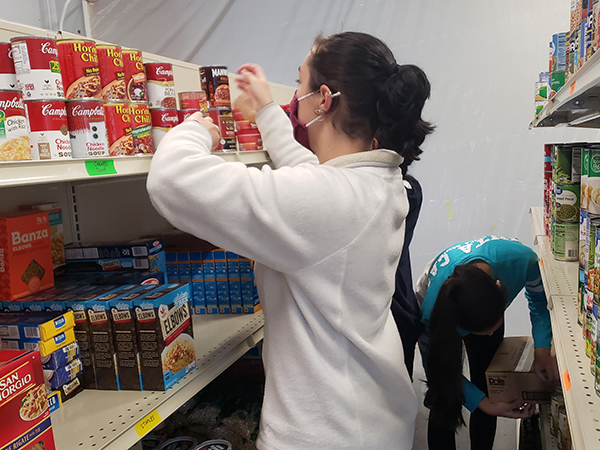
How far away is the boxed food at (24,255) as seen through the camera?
145 centimetres

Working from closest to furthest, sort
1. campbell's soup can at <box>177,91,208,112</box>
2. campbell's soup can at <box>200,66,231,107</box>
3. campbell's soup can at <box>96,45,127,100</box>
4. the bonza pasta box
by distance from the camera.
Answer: the bonza pasta box
campbell's soup can at <box>96,45,127,100</box>
campbell's soup can at <box>177,91,208,112</box>
campbell's soup can at <box>200,66,231,107</box>

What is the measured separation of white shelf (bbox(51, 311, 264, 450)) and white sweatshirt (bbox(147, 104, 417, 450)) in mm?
291

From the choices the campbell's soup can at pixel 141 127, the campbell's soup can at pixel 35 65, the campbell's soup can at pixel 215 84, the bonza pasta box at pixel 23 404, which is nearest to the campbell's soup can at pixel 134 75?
the campbell's soup can at pixel 141 127

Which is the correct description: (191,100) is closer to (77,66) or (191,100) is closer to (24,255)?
(77,66)

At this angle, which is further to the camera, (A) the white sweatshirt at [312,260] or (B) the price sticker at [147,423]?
(B) the price sticker at [147,423]

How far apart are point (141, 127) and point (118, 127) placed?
84 mm

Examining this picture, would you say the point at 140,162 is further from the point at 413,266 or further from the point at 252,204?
the point at 413,266

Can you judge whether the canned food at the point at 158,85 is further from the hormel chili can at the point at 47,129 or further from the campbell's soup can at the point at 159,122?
the hormel chili can at the point at 47,129

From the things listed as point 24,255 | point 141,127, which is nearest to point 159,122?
point 141,127

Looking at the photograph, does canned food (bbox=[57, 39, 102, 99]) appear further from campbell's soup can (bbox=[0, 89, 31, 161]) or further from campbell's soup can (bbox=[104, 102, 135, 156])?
campbell's soup can (bbox=[0, 89, 31, 161])

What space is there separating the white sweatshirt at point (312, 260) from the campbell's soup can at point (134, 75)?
215 mm

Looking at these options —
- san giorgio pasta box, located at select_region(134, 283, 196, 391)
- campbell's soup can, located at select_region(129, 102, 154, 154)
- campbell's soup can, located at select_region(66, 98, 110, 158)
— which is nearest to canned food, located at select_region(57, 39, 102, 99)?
campbell's soup can, located at select_region(66, 98, 110, 158)

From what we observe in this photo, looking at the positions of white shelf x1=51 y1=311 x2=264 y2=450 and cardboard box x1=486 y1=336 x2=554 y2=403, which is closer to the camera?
→ white shelf x1=51 y1=311 x2=264 y2=450

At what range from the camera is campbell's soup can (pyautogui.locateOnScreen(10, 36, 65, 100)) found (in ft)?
3.53
